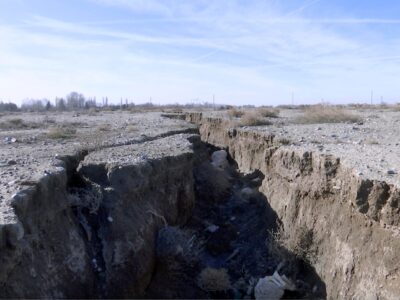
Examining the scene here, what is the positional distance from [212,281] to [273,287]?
1.08 m

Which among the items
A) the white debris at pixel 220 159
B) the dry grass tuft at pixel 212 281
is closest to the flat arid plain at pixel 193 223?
the dry grass tuft at pixel 212 281

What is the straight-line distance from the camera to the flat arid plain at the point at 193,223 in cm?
648

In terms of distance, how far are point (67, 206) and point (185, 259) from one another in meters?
2.55

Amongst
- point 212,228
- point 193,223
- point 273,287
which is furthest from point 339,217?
point 193,223

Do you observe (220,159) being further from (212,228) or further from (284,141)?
(212,228)

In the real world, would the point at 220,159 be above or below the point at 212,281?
above

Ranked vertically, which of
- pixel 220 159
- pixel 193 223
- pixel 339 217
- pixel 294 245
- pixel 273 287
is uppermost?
pixel 220 159

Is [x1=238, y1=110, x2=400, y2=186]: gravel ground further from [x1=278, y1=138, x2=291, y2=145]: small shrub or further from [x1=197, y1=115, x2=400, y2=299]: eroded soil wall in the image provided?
[x1=197, y1=115, x2=400, y2=299]: eroded soil wall

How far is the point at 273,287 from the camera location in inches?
332

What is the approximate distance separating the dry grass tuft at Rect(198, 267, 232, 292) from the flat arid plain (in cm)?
2

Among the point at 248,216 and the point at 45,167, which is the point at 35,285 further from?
the point at 248,216

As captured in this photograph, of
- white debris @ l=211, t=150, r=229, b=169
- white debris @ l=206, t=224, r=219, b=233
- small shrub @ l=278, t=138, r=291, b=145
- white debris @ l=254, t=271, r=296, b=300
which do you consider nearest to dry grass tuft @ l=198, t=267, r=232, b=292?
white debris @ l=254, t=271, r=296, b=300

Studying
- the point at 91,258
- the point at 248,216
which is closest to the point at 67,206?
the point at 91,258

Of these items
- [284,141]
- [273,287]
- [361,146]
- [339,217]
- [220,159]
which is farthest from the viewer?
[220,159]
